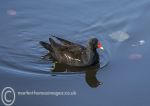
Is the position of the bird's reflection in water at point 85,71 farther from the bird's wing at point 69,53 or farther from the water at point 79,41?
the bird's wing at point 69,53

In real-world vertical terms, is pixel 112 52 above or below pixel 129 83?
above

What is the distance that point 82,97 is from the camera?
9.69 metres

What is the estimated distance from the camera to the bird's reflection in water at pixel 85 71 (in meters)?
10.3

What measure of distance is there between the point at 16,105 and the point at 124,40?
340 centimetres

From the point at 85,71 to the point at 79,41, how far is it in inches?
43.8

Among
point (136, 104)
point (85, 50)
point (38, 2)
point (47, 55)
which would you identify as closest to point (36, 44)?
point (47, 55)

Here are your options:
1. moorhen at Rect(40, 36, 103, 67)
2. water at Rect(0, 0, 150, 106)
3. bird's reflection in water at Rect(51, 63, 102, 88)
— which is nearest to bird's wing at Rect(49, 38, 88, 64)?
moorhen at Rect(40, 36, 103, 67)

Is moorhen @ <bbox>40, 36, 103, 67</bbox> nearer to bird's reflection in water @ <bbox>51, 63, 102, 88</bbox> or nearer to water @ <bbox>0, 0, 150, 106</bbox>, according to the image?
bird's reflection in water @ <bbox>51, 63, 102, 88</bbox>

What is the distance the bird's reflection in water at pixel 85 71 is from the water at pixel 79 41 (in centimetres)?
2

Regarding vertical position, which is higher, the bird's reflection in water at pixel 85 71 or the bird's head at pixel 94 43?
the bird's head at pixel 94 43

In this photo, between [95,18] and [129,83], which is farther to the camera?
[95,18]

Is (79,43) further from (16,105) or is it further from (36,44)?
(16,105)

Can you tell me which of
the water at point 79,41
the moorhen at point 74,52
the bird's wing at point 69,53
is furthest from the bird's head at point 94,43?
the water at point 79,41

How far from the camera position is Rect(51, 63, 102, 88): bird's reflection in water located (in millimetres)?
10281
